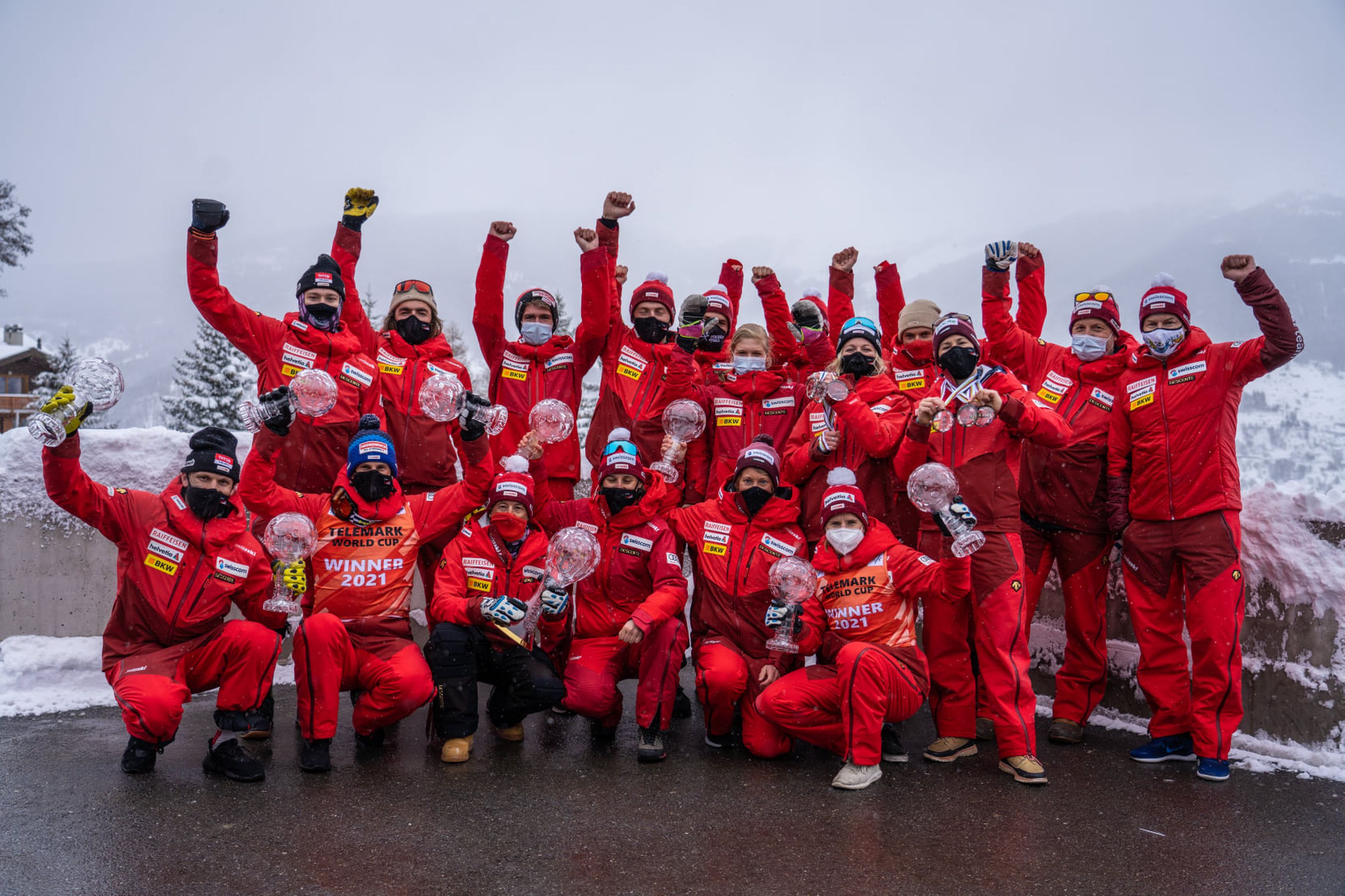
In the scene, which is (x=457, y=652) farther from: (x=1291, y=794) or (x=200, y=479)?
(x=1291, y=794)

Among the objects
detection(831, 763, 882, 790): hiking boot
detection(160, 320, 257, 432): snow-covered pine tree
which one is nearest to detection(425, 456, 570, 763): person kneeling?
detection(831, 763, 882, 790): hiking boot

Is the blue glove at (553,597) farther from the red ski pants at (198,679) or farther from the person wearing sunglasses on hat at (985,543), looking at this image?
the person wearing sunglasses on hat at (985,543)

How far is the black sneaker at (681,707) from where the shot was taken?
6586mm

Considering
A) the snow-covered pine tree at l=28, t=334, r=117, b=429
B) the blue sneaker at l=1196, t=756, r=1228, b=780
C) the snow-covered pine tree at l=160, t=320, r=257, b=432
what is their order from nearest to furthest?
the blue sneaker at l=1196, t=756, r=1228, b=780 → the snow-covered pine tree at l=160, t=320, r=257, b=432 → the snow-covered pine tree at l=28, t=334, r=117, b=429

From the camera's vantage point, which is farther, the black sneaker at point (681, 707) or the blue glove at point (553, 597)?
the black sneaker at point (681, 707)

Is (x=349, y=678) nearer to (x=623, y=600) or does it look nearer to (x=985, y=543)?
(x=623, y=600)

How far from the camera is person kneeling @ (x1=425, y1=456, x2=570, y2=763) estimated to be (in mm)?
5500

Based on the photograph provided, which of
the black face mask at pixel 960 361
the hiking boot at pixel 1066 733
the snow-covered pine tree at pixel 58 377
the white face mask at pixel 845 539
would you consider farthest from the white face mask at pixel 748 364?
the snow-covered pine tree at pixel 58 377

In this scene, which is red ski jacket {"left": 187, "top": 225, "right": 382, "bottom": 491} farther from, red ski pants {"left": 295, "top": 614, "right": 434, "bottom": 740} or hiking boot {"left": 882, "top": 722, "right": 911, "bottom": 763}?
hiking boot {"left": 882, "top": 722, "right": 911, "bottom": 763}

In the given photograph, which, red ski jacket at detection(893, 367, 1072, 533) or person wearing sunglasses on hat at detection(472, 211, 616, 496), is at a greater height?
person wearing sunglasses on hat at detection(472, 211, 616, 496)

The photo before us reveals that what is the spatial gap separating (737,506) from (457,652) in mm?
1999

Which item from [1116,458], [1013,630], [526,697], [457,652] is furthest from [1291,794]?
[457,652]

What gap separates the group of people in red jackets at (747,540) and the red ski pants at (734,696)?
16mm

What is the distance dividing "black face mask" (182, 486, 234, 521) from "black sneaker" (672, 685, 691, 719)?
319cm
